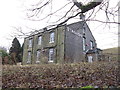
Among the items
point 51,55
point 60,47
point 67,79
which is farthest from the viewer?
point 51,55

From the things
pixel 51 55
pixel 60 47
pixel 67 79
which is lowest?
pixel 67 79

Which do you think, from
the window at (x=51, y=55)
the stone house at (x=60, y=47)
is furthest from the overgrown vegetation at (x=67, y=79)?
the window at (x=51, y=55)

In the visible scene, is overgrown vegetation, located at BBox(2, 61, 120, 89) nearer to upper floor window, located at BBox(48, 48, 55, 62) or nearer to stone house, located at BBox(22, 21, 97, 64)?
stone house, located at BBox(22, 21, 97, 64)

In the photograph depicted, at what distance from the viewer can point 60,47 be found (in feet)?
66.9

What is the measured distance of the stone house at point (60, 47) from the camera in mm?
19997

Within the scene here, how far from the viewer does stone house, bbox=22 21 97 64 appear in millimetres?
19997

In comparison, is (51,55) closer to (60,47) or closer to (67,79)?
(60,47)

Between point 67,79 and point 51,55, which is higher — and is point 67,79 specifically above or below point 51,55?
below

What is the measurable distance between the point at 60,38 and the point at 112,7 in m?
15.8

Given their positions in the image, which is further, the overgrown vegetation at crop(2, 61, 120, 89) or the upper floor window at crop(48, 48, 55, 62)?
the upper floor window at crop(48, 48, 55, 62)

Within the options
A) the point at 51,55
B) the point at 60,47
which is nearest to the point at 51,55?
the point at 51,55

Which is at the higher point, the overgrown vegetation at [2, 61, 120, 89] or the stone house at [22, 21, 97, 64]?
the stone house at [22, 21, 97, 64]

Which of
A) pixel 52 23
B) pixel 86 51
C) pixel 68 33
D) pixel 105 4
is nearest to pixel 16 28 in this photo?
pixel 52 23

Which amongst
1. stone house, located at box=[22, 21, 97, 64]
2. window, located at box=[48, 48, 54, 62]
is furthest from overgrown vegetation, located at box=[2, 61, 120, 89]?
window, located at box=[48, 48, 54, 62]
